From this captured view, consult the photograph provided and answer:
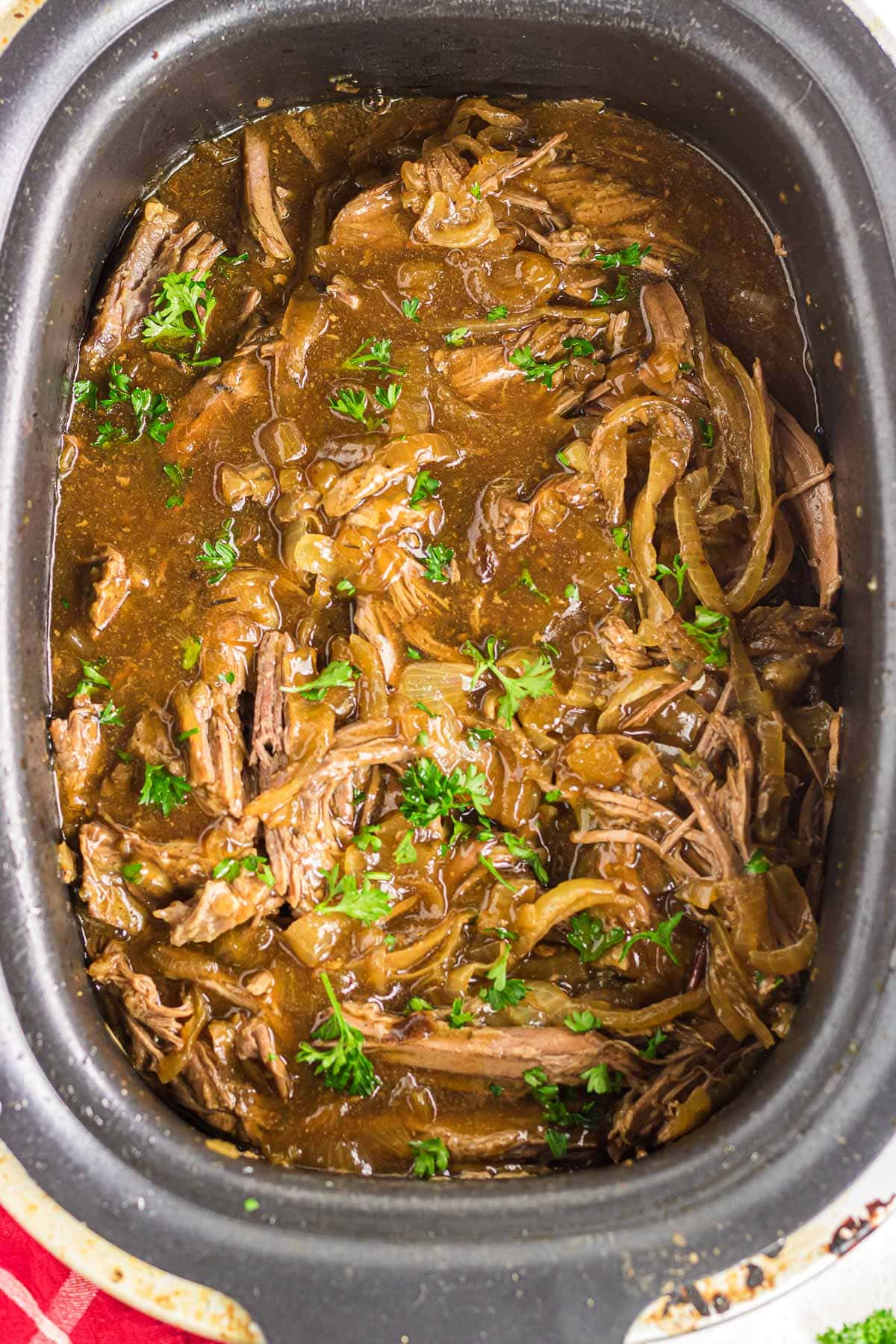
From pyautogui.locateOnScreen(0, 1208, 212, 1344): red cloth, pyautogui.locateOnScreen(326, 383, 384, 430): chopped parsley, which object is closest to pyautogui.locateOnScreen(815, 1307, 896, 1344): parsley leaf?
pyautogui.locateOnScreen(0, 1208, 212, 1344): red cloth

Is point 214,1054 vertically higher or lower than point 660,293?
lower

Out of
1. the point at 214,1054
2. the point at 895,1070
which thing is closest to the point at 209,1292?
the point at 214,1054

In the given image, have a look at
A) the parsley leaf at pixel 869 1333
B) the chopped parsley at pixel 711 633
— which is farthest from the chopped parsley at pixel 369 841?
the parsley leaf at pixel 869 1333

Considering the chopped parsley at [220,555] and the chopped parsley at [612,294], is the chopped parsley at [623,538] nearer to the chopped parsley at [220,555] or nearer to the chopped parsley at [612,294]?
the chopped parsley at [612,294]

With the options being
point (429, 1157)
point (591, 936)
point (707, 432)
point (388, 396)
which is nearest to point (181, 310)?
point (388, 396)

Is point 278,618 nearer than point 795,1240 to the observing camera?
No

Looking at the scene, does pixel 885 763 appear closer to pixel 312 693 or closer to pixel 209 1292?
pixel 312 693

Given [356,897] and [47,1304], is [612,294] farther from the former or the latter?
[47,1304]
